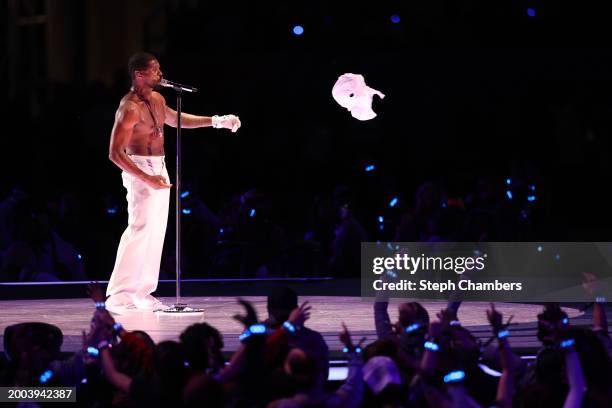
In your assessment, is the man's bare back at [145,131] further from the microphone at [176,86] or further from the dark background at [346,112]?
the dark background at [346,112]

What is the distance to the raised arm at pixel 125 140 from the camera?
723 cm

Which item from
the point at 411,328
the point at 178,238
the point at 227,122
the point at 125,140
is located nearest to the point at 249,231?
the point at 227,122

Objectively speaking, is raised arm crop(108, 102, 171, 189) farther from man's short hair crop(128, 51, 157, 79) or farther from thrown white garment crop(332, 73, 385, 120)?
thrown white garment crop(332, 73, 385, 120)

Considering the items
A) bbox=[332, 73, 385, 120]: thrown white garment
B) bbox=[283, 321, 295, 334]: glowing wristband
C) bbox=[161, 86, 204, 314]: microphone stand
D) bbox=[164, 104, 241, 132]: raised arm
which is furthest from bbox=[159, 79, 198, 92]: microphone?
bbox=[283, 321, 295, 334]: glowing wristband

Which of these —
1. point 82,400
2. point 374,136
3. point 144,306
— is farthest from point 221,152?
point 82,400

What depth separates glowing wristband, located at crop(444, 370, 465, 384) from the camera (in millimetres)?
5145

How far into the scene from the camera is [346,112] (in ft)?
42.9

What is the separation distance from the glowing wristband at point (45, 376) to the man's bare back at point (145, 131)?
2281 mm

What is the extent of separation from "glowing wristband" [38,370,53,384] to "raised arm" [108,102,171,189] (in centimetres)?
208

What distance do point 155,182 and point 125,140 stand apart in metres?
0.29

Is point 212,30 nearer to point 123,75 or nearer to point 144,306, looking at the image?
point 123,75

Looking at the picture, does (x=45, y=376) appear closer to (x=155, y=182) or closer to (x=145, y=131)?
(x=155, y=182)

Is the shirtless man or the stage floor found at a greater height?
the shirtless man

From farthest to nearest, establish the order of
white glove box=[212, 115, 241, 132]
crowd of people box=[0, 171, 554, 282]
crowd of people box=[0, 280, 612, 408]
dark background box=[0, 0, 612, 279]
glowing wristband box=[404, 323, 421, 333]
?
dark background box=[0, 0, 612, 279]
crowd of people box=[0, 171, 554, 282]
white glove box=[212, 115, 241, 132]
glowing wristband box=[404, 323, 421, 333]
crowd of people box=[0, 280, 612, 408]
